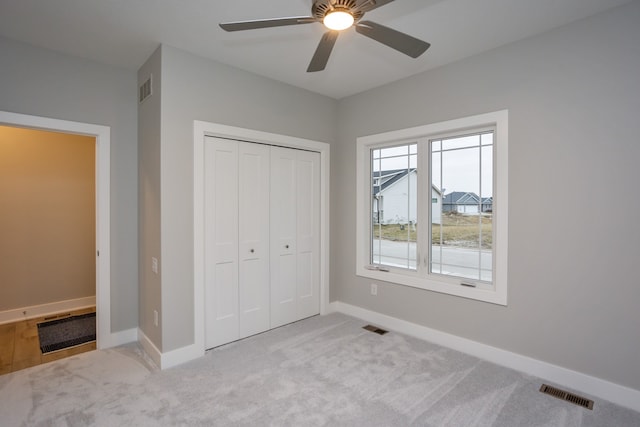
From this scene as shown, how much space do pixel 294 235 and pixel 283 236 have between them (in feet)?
0.53

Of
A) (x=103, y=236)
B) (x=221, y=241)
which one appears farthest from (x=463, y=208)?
(x=103, y=236)

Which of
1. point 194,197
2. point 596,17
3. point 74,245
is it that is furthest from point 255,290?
point 596,17

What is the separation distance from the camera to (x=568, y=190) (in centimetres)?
248

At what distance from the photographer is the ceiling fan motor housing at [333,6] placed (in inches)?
61.0

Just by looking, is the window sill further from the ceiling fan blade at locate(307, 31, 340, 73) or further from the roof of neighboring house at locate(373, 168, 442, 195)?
the ceiling fan blade at locate(307, 31, 340, 73)

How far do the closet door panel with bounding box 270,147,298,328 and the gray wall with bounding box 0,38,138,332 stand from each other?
1.43 metres

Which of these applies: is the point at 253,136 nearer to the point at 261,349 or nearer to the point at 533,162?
the point at 261,349

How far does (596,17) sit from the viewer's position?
2336mm

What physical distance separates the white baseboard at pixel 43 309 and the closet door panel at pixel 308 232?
118 inches

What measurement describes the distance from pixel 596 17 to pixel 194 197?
3.45 metres

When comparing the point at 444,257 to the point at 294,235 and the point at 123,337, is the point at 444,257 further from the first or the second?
the point at 123,337

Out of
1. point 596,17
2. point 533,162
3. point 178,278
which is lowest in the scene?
point 178,278

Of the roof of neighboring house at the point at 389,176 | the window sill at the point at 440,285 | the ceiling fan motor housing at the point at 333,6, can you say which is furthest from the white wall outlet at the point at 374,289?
the ceiling fan motor housing at the point at 333,6

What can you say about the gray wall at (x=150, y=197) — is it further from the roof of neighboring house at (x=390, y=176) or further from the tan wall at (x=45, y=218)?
the roof of neighboring house at (x=390, y=176)
